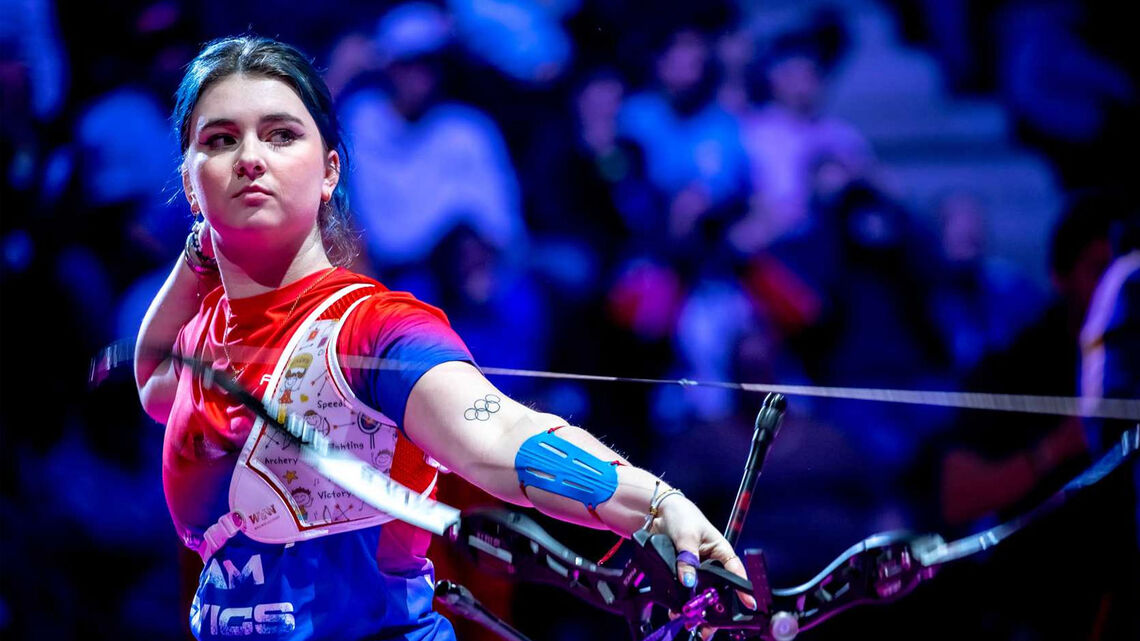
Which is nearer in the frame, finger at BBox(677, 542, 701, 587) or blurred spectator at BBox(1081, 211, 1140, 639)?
finger at BBox(677, 542, 701, 587)

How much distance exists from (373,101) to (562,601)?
1.21 m

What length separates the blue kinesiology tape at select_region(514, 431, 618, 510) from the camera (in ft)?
3.37

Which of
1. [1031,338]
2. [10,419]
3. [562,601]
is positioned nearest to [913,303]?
[1031,338]

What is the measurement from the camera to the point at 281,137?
4.47 feet

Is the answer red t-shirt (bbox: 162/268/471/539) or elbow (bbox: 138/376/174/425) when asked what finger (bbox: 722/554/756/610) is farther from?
elbow (bbox: 138/376/174/425)

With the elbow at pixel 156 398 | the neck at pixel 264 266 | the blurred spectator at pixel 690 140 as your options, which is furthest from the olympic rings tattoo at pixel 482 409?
the blurred spectator at pixel 690 140

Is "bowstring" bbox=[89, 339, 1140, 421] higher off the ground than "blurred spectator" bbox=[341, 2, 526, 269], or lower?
lower

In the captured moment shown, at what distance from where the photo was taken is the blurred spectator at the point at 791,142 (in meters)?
2.42

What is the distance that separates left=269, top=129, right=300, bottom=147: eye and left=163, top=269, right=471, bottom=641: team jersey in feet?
0.58

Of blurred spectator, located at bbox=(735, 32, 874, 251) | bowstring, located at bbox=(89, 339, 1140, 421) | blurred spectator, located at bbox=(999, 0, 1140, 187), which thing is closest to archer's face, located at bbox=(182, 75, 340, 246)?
bowstring, located at bbox=(89, 339, 1140, 421)

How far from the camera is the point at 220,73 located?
1.39m

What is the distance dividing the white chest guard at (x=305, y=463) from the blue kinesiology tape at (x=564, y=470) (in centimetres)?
22

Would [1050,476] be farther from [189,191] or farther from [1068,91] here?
[189,191]

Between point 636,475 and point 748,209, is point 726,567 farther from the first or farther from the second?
point 748,209
